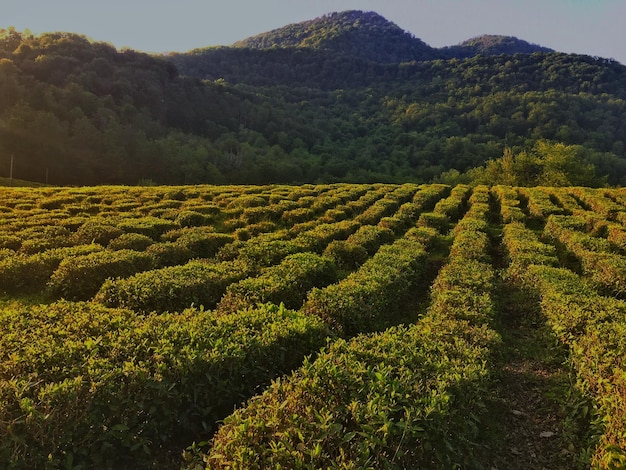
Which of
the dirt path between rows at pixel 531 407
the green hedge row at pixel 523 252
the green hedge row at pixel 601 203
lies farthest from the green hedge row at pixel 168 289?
the green hedge row at pixel 601 203

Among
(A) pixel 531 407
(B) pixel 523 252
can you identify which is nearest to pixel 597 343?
(A) pixel 531 407

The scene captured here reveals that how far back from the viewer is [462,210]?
2803 centimetres

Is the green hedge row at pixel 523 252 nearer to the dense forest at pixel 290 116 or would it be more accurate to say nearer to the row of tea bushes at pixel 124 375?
the row of tea bushes at pixel 124 375

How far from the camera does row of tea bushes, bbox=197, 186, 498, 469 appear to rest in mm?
4438

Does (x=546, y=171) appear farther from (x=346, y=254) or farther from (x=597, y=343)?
(x=597, y=343)

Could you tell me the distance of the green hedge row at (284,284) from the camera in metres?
9.70

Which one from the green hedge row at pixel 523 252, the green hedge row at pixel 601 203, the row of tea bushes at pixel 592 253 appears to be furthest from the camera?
the green hedge row at pixel 601 203

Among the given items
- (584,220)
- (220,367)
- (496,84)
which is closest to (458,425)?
(220,367)

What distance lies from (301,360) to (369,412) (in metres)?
2.79

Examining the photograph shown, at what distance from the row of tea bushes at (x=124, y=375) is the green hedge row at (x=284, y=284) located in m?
1.72

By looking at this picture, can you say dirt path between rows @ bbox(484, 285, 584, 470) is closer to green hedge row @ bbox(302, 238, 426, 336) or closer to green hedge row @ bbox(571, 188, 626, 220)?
green hedge row @ bbox(302, 238, 426, 336)

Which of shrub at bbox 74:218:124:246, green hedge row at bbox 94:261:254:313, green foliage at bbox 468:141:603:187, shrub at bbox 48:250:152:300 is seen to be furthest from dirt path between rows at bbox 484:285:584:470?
green foliage at bbox 468:141:603:187

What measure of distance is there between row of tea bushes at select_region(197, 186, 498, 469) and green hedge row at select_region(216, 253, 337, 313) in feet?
10.7

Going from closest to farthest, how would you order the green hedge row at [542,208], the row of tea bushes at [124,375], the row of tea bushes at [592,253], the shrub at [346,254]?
the row of tea bushes at [124,375] → the row of tea bushes at [592,253] → the shrub at [346,254] → the green hedge row at [542,208]
